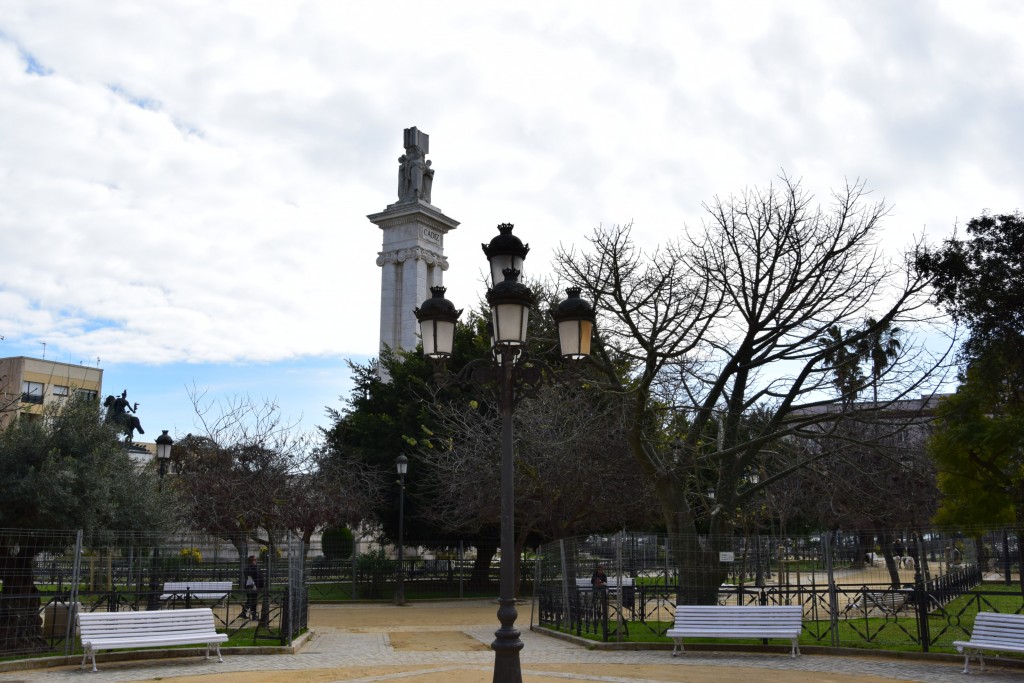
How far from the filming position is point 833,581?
15805mm

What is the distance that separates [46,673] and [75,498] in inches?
112

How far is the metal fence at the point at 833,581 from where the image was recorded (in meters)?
15.9

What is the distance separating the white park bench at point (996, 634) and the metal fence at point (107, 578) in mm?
10988

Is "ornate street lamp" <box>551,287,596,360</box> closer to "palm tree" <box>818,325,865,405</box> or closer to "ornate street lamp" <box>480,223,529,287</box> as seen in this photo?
"ornate street lamp" <box>480,223,529,287</box>

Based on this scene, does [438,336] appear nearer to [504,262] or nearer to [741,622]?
[504,262]

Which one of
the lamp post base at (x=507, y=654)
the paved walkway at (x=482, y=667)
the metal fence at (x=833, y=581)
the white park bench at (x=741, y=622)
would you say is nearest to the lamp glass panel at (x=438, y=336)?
the lamp post base at (x=507, y=654)

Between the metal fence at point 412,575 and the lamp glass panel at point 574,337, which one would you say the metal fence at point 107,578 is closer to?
the lamp glass panel at point 574,337

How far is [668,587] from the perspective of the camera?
1858 centimetres

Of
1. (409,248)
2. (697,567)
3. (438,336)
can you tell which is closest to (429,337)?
(438,336)

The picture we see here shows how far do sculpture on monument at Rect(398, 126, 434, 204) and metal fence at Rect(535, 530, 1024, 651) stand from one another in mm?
27998

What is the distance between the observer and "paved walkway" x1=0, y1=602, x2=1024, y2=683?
1243 cm

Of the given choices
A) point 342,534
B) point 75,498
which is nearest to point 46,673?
point 75,498

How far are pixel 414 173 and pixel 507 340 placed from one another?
36.8 meters

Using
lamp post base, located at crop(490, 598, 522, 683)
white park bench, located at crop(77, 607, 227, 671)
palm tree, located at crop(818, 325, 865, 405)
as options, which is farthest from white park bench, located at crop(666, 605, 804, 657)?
white park bench, located at crop(77, 607, 227, 671)
